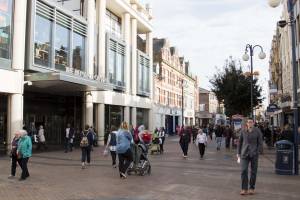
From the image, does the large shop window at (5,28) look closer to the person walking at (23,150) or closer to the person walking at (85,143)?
the person walking at (85,143)

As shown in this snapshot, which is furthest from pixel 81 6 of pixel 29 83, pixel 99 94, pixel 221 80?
pixel 221 80

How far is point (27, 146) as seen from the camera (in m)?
12.5

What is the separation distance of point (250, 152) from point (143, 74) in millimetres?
35051

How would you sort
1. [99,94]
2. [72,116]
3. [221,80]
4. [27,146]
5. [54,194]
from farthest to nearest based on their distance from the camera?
[221,80] < [72,116] < [99,94] < [27,146] < [54,194]

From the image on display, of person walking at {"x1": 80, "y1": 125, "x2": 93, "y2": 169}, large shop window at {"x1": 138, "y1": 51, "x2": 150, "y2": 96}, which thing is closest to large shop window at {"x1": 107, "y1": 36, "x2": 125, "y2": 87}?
large shop window at {"x1": 138, "y1": 51, "x2": 150, "y2": 96}

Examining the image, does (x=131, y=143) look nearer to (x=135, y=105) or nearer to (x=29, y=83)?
(x=29, y=83)

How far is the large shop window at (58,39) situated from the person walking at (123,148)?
1290cm

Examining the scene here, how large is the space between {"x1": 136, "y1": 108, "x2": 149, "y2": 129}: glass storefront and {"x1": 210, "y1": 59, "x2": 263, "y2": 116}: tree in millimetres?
8436

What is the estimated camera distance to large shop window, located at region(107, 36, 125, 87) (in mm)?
35891

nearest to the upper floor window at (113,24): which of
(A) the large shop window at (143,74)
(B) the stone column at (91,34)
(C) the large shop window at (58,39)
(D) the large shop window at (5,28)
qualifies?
(A) the large shop window at (143,74)

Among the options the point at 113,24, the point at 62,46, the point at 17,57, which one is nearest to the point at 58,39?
the point at 62,46

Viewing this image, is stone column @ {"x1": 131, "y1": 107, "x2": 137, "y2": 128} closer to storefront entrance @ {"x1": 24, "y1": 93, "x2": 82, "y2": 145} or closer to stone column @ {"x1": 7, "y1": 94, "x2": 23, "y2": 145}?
storefront entrance @ {"x1": 24, "y1": 93, "x2": 82, "y2": 145}

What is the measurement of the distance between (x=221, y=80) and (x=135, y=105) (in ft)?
28.4

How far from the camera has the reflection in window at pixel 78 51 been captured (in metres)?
29.5
